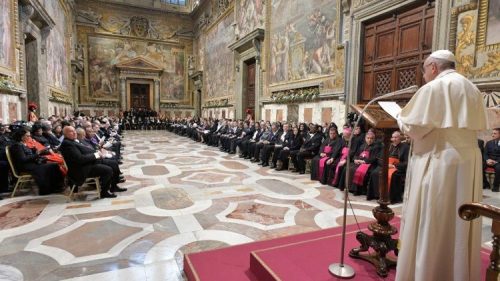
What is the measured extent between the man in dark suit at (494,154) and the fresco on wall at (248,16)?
1013 centimetres

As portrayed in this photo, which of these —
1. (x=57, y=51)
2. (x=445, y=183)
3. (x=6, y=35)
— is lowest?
(x=445, y=183)

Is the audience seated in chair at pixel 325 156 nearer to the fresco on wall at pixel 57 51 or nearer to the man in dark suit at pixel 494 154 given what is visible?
the man in dark suit at pixel 494 154

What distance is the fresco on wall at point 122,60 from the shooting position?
22875mm

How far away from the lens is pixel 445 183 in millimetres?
1847

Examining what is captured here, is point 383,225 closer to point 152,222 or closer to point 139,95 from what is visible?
point 152,222

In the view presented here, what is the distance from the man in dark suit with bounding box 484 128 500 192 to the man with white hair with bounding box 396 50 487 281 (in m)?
4.64

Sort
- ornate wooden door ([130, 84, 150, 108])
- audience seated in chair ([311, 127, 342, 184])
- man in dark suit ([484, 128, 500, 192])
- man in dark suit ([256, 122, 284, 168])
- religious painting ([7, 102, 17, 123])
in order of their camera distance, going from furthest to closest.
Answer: ornate wooden door ([130, 84, 150, 108])
religious painting ([7, 102, 17, 123])
man in dark suit ([256, 122, 284, 168])
audience seated in chair ([311, 127, 342, 184])
man in dark suit ([484, 128, 500, 192])

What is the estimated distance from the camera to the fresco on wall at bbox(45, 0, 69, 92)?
44.8 feet

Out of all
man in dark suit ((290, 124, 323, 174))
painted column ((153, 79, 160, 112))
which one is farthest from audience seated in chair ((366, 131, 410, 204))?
painted column ((153, 79, 160, 112))

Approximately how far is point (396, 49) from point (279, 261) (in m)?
6.71

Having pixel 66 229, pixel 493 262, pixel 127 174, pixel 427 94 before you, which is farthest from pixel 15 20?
pixel 493 262

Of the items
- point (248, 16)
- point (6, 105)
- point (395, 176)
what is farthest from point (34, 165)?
point (248, 16)

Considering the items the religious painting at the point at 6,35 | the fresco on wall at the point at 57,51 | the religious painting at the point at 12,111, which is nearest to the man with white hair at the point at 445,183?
the religious painting at the point at 6,35

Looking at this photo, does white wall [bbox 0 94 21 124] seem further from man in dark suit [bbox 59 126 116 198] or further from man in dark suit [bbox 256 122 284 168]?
man in dark suit [bbox 256 122 284 168]
